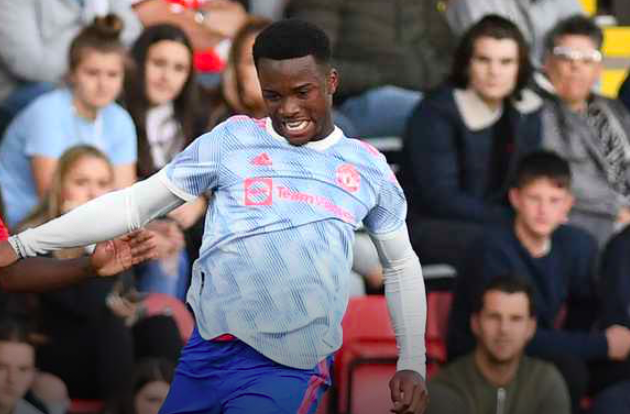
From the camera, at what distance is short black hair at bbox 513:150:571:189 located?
6.39m

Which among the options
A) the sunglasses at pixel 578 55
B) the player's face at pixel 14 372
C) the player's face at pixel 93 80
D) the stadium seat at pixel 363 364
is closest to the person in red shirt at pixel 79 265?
the player's face at pixel 14 372

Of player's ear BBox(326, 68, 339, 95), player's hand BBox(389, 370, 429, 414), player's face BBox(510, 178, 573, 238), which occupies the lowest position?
player's hand BBox(389, 370, 429, 414)

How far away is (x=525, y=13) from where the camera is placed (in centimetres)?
770

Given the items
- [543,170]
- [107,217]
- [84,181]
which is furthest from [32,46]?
[107,217]

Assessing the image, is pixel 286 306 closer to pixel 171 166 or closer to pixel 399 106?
pixel 171 166

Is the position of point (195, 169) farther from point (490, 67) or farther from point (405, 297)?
point (490, 67)

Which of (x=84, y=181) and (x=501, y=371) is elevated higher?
(x=84, y=181)

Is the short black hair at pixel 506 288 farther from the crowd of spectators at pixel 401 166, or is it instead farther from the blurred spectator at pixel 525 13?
the blurred spectator at pixel 525 13

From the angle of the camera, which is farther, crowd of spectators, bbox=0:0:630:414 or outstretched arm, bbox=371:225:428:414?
crowd of spectators, bbox=0:0:630:414

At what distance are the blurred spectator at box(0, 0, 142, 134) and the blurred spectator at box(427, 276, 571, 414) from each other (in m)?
2.16

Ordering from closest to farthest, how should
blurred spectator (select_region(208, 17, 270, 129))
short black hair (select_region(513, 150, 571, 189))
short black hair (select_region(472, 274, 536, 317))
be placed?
short black hair (select_region(472, 274, 536, 317)) < short black hair (select_region(513, 150, 571, 189)) < blurred spectator (select_region(208, 17, 270, 129))

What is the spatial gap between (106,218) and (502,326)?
2.55 metres

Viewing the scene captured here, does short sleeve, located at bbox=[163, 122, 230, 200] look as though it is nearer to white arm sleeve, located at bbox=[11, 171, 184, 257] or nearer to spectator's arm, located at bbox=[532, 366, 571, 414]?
white arm sleeve, located at bbox=[11, 171, 184, 257]

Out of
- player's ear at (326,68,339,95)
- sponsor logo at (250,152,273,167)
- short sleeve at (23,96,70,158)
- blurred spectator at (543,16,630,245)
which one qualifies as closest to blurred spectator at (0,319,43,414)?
short sleeve at (23,96,70,158)
